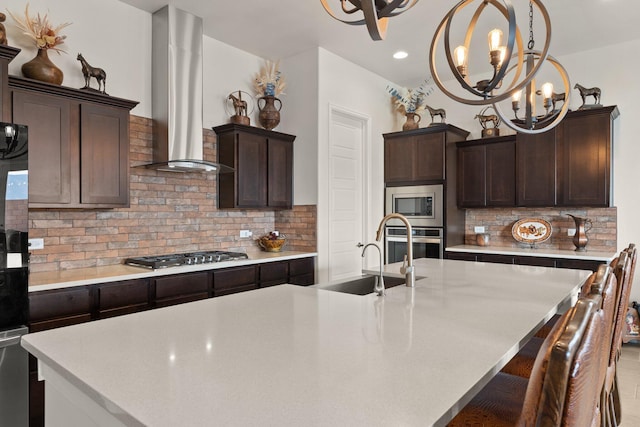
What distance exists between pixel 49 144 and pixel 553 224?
203 inches

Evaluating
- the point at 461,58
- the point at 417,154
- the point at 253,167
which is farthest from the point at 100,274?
the point at 417,154

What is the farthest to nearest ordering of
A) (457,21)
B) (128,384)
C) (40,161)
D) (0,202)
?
(457,21)
(40,161)
(0,202)
(128,384)

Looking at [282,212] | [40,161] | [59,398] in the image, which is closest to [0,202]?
[40,161]

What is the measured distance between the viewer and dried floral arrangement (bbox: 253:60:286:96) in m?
4.55

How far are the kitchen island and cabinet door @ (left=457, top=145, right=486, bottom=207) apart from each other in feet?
11.0

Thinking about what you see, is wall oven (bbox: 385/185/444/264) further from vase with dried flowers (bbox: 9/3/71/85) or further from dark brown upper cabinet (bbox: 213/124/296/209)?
vase with dried flowers (bbox: 9/3/71/85)

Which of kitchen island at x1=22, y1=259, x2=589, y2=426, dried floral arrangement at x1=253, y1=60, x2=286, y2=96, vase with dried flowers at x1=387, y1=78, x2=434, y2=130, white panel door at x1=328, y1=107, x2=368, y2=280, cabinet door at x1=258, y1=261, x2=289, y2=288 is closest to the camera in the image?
kitchen island at x1=22, y1=259, x2=589, y2=426

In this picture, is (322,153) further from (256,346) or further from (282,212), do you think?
(256,346)

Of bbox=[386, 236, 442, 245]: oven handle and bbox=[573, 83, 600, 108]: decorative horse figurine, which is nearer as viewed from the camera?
bbox=[573, 83, 600, 108]: decorative horse figurine

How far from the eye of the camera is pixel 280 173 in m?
4.60

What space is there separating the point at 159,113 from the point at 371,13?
9.01ft

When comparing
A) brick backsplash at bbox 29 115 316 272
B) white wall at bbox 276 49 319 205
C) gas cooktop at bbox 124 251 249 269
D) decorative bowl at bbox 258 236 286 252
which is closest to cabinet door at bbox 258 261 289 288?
gas cooktop at bbox 124 251 249 269

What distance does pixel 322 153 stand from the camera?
4594 millimetres

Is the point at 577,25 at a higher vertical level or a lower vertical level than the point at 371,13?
higher
